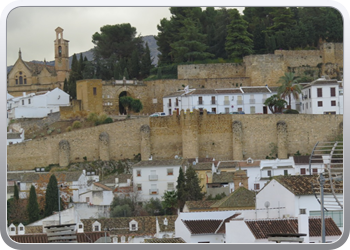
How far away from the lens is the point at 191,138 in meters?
33.7

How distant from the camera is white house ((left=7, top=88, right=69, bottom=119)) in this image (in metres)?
39.2

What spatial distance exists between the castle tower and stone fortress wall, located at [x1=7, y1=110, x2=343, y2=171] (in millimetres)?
9304

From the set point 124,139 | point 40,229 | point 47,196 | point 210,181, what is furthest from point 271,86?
point 40,229

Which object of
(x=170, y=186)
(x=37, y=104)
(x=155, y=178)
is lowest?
(x=170, y=186)

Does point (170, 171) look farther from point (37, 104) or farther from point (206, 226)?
point (206, 226)

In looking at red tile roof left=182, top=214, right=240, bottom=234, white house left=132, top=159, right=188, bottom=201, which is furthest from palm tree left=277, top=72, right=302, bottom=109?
red tile roof left=182, top=214, right=240, bottom=234

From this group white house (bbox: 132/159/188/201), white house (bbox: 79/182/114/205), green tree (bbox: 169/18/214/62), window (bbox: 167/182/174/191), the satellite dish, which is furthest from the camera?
green tree (bbox: 169/18/214/62)

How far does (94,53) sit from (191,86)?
6.28 m

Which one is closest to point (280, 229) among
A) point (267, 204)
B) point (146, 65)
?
point (267, 204)

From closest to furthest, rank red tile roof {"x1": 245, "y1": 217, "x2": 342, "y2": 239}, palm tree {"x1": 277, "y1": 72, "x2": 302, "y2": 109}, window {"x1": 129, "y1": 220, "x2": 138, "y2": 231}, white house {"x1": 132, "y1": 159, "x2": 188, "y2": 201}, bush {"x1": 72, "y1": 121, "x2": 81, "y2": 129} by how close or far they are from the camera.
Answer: red tile roof {"x1": 245, "y1": 217, "x2": 342, "y2": 239} < window {"x1": 129, "y1": 220, "x2": 138, "y2": 231} < white house {"x1": 132, "y1": 159, "x2": 188, "y2": 201} < bush {"x1": 72, "y1": 121, "x2": 81, "y2": 129} < palm tree {"x1": 277, "y1": 72, "x2": 302, "y2": 109}

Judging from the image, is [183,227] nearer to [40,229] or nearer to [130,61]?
[40,229]

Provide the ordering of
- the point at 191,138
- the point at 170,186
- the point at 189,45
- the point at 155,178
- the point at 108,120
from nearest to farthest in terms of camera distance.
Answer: the point at 170,186
the point at 155,178
the point at 191,138
the point at 108,120
the point at 189,45

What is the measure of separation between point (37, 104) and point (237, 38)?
10.6 m

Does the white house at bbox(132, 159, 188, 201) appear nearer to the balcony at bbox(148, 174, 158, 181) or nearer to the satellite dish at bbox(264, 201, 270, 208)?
the balcony at bbox(148, 174, 158, 181)
